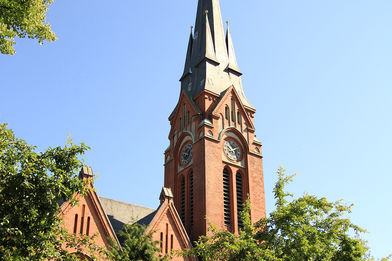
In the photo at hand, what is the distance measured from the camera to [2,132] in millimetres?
13039

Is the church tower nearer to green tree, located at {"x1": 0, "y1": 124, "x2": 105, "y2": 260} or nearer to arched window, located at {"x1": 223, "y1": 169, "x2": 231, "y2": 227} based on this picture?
arched window, located at {"x1": 223, "y1": 169, "x2": 231, "y2": 227}

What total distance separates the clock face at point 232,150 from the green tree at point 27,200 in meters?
23.8

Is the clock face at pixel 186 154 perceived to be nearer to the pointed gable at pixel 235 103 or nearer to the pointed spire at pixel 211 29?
the pointed gable at pixel 235 103

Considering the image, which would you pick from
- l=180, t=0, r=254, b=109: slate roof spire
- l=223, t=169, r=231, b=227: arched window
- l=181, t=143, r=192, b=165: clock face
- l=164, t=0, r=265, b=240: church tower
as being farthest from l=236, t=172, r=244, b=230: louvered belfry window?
l=180, t=0, r=254, b=109: slate roof spire

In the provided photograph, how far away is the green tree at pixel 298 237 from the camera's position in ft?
66.2

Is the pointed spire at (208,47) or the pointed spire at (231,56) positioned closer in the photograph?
the pointed spire at (208,47)

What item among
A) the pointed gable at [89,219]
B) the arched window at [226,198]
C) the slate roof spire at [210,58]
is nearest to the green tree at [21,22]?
the pointed gable at [89,219]

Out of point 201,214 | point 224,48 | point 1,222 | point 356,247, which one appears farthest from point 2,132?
point 224,48

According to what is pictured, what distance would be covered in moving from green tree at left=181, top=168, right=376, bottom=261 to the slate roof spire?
18.1m

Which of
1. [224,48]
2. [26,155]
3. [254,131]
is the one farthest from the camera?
[224,48]

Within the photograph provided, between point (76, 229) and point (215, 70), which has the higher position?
point (215, 70)

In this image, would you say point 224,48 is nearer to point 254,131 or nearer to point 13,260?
point 254,131

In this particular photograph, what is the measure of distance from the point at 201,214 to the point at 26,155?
20.6 m

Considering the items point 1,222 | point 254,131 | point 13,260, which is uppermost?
point 254,131
